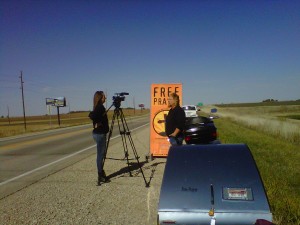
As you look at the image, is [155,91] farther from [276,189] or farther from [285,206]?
[285,206]

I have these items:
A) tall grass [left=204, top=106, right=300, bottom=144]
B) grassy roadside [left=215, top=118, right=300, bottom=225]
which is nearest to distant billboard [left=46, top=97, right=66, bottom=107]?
tall grass [left=204, top=106, right=300, bottom=144]

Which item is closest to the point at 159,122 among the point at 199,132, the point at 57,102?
the point at 199,132

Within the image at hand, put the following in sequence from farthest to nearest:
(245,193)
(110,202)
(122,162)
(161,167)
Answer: (122,162)
(161,167)
(110,202)
(245,193)

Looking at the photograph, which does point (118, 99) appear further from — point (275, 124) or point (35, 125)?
point (35, 125)

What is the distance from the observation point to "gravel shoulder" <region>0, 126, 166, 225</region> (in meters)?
5.38

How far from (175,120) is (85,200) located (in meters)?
2.64

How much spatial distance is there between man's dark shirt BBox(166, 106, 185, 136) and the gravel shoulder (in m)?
1.42

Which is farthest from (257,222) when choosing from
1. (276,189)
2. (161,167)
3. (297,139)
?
(297,139)

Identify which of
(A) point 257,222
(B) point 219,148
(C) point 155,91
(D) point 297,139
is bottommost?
(D) point 297,139

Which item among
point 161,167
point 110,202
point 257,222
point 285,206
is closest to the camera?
point 257,222

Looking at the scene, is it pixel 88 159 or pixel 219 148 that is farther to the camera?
pixel 88 159

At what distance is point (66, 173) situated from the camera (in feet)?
30.0

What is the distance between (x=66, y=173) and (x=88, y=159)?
2613mm

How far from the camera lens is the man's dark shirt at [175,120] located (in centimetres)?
733
